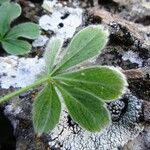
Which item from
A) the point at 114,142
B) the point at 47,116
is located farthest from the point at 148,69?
the point at 47,116

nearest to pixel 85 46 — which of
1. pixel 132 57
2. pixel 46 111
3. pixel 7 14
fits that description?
pixel 46 111

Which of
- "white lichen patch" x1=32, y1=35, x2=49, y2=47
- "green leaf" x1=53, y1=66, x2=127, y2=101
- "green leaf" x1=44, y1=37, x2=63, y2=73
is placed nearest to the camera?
"green leaf" x1=53, y1=66, x2=127, y2=101

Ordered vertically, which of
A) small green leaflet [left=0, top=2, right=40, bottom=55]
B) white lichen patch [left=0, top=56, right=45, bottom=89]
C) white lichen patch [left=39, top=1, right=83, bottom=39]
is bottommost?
white lichen patch [left=0, top=56, right=45, bottom=89]

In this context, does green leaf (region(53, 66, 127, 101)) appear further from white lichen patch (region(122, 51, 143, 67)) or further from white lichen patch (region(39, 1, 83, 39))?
white lichen patch (region(39, 1, 83, 39))

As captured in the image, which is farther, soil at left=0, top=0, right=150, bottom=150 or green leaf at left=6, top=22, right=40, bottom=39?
green leaf at left=6, top=22, right=40, bottom=39

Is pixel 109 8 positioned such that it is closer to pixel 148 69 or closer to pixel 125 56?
pixel 125 56

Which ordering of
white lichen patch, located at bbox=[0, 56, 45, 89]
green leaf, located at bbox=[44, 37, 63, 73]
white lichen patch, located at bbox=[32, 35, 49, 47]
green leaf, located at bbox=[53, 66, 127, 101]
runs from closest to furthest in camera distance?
green leaf, located at bbox=[53, 66, 127, 101] < green leaf, located at bbox=[44, 37, 63, 73] < white lichen patch, located at bbox=[0, 56, 45, 89] < white lichen patch, located at bbox=[32, 35, 49, 47]

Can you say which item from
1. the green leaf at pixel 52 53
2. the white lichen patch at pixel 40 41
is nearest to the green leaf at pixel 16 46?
the white lichen patch at pixel 40 41

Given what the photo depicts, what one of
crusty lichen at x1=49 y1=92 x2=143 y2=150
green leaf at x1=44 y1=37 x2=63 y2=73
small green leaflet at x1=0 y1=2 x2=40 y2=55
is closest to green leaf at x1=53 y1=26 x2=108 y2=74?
green leaf at x1=44 y1=37 x2=63 y2=73

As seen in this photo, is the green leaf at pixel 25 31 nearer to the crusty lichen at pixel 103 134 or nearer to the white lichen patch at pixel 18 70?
the white lichen patch at pixel 18 70
